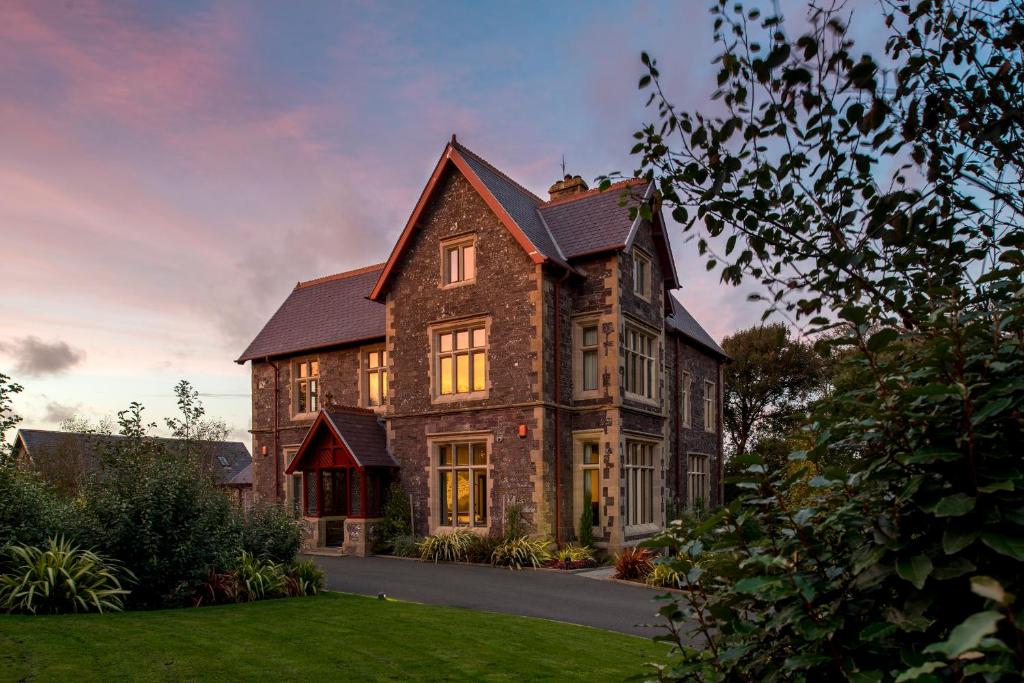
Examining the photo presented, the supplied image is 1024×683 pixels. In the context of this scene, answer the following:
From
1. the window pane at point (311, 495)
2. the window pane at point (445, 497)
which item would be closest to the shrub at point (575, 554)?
the window pane at point (445, 497)

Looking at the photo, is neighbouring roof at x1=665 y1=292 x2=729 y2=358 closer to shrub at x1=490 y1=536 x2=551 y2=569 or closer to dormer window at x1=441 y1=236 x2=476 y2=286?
dormer window at x1=441 y1=236 x2=476 y2=286

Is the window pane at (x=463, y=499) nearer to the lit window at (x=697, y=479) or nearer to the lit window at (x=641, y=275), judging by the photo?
the lit window at (x=641, y=275)

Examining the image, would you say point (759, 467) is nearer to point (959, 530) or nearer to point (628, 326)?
point (959, 530)

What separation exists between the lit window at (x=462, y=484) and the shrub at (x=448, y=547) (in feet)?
3.59

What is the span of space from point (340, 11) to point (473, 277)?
40.9 ft

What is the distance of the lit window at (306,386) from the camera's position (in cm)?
2614

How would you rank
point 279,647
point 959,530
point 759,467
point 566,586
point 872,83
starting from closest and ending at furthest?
point 959,530 < point 759,467 < point 872,83 < point 279,647 < point 566,586

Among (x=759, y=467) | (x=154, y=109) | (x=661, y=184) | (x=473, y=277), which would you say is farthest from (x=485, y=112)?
(x=473, y=277)

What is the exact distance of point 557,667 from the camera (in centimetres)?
754

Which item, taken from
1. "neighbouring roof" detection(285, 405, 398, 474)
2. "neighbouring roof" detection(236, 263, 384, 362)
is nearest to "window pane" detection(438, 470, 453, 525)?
"neighbouring roof" detection(285, 405, 398, 474)

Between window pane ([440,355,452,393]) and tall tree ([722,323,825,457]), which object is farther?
tall tree ([722,323,825,457])

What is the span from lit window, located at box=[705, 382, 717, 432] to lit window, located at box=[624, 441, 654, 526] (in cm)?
967

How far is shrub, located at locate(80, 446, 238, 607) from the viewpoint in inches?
409

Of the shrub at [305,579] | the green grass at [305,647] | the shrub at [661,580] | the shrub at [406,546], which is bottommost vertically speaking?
the shrub at [406,546]
